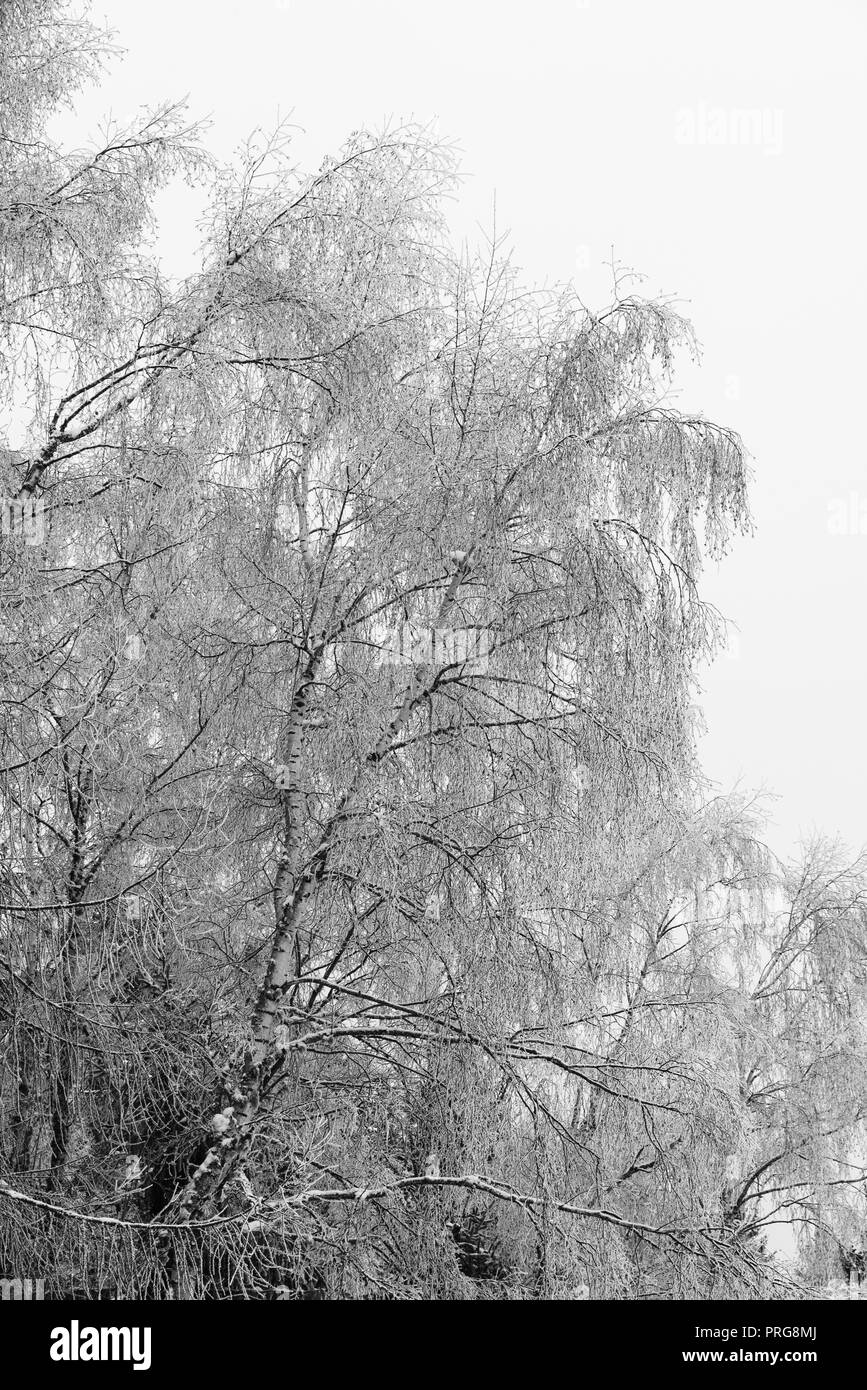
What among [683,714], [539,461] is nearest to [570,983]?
[683,714]

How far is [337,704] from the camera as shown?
230 inches

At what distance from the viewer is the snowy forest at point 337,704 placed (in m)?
5.41

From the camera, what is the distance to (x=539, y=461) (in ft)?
18.8

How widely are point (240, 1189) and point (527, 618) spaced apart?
7.81 feet

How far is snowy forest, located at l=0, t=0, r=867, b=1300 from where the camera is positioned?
541cm

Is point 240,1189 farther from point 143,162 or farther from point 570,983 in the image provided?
point 143,162

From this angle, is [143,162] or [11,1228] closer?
[11,1228]
